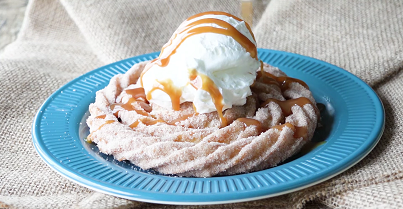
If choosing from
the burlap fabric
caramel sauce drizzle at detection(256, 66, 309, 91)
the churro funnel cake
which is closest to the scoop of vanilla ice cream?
the churro funnel cake

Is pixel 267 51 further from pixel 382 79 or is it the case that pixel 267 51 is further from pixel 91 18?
pixel 91 18

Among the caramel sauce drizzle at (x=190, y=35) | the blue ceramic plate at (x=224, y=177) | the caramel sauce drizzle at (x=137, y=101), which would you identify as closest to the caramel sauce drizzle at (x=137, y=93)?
the caramel sauce drizzle at (x=137, y=101)

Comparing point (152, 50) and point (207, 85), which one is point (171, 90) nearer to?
point (207, 85)

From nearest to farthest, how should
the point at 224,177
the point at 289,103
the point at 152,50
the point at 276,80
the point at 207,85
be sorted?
the point at 224,177 → the point at 207,85 → the point at 289,103 → the point at 276,80 → the point at 152,50

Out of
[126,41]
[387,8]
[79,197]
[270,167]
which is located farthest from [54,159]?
[387,8]

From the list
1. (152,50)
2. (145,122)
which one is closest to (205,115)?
(145,122)

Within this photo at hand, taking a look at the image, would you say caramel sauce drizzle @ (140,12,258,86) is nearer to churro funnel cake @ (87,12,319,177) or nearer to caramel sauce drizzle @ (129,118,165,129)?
churro funnel cake @ (87,12,319,177)
